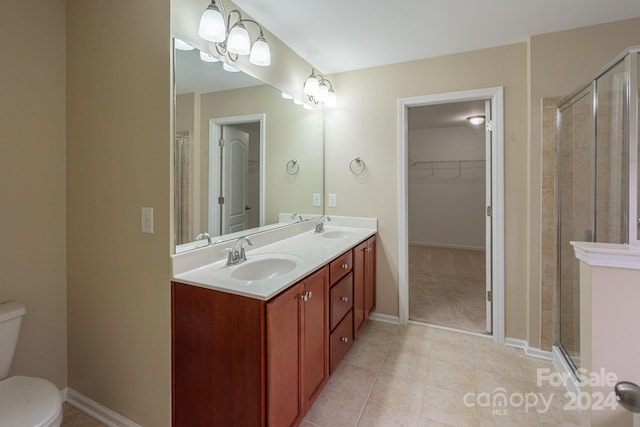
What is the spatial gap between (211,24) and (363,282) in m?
2.02

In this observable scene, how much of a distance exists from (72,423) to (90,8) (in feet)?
7.58

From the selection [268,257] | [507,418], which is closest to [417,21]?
[268,257]

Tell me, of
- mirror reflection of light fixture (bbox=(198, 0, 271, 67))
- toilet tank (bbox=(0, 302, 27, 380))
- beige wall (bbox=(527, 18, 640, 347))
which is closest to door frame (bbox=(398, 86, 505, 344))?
beige wall (bbox=(527, 18, 640, 347))

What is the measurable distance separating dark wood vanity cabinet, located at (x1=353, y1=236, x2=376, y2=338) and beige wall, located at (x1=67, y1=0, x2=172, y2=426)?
1313 mm

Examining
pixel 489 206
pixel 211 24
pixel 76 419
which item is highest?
pixel 211 24

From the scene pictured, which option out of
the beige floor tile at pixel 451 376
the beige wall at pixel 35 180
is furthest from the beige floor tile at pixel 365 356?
the beige wall at pixel 35 180

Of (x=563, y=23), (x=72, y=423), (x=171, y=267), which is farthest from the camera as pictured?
(x=563, y=23)

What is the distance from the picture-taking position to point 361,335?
8.42ft

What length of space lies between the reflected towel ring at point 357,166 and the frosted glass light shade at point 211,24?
1659 millimetres

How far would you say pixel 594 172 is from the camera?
1866mm

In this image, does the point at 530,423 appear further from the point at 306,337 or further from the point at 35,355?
the point at 35,355

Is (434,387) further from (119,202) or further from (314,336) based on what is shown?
(119,202)

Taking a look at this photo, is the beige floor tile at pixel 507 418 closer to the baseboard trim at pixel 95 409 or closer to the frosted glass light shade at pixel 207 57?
the baseboard trim at pixel 95 409

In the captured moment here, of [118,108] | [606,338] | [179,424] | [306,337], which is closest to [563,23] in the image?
Result: [606,338]
